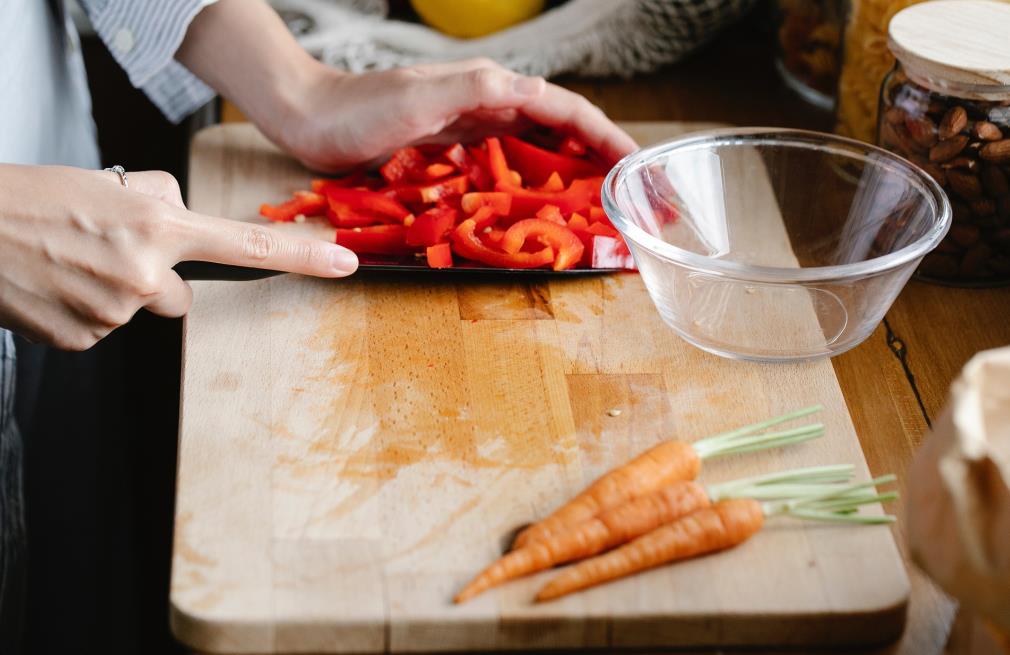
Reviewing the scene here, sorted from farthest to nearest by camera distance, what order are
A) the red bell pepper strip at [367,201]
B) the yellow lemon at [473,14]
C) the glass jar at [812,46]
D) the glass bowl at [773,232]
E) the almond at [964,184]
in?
1. the yellow lemon at [473,14]
2. the glass jar at [812,46]
3. the red bell pepper strip at [367,201]
4. the almond at [964,184]
5. the glass bowl at [773,232]

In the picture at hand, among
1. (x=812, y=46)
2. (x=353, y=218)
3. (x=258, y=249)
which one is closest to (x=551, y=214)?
(x=353, y=218)

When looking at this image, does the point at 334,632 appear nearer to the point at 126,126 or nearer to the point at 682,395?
the point at 682,395

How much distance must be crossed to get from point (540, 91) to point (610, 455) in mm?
543

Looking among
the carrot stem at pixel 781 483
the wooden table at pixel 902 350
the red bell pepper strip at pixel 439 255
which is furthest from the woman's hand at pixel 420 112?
the carrot stem at pixel 781 483

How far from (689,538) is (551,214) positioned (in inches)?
19.6

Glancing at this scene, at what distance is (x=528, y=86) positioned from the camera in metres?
1.32

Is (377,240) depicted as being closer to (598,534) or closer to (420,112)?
(420,112)

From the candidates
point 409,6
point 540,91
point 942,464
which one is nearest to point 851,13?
point 540,91

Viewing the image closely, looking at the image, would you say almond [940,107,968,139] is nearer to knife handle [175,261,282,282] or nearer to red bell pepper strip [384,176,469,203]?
red bell pepper strip [384,176,469,203]

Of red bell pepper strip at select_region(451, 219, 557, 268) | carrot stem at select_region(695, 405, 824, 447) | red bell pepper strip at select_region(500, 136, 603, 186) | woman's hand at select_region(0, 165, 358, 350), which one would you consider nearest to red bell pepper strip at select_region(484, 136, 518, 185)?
red bell pepper strip at select_region(500, 136, 603, 186)

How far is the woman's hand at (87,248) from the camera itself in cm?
100

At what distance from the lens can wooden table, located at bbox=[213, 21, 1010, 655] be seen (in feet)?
2.99

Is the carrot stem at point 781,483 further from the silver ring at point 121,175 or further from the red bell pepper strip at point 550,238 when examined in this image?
the silver ring at point 121,175

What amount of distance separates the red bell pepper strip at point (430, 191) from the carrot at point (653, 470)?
465 mm
